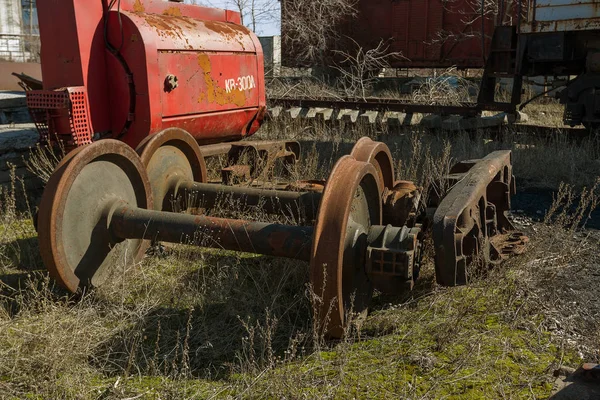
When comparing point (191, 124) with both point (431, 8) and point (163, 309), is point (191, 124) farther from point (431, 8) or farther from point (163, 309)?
point (431, 8)

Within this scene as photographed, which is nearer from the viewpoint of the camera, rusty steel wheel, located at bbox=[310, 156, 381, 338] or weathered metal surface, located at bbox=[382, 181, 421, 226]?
rusty steel wheel, located at bbox=[310, 156, 381, 338]

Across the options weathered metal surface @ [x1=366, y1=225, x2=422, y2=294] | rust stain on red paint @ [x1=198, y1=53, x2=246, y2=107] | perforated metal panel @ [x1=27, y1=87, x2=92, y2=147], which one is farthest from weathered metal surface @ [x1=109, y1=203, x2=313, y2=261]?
rust stain on red paint @ [x1=198, y1=53, x2=246, y2=107]

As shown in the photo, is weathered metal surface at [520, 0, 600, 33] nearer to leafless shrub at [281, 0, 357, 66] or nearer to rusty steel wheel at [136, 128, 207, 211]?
rusty steel wheel at [136, 128, 207, 211]

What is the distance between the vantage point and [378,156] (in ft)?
14.3

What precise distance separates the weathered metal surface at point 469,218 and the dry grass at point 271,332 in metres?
0.28

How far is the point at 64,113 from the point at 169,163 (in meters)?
0.96

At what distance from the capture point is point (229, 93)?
20.3ft

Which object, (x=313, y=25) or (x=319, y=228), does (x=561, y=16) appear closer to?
(x=319, y=228)

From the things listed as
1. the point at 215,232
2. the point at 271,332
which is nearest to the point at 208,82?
the point at 215,232

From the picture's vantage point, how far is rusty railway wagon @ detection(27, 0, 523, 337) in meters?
3.12

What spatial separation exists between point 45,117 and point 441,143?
5.60m

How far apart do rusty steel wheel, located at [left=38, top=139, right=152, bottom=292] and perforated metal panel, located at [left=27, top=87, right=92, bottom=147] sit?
1.05 metres

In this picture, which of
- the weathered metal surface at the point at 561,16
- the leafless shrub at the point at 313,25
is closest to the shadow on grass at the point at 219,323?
the weathered metal surface at the point at 561,16

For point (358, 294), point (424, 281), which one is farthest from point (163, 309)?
point (424, 281)
